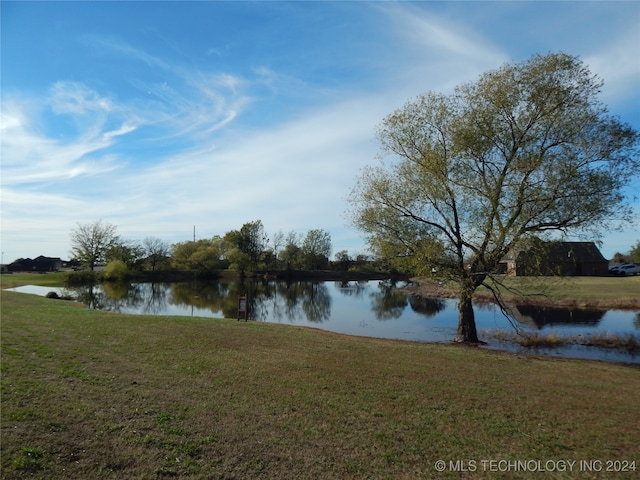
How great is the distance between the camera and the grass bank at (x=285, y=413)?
4.75 meters

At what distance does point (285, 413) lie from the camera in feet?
21.0

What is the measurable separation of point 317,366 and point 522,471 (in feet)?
17.6

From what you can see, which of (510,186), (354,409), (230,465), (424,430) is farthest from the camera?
(510,186)

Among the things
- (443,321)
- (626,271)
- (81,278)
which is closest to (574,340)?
(443,321)

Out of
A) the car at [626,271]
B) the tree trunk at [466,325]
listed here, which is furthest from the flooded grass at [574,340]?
the car at [626,271]

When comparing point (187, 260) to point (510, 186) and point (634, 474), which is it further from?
point (634, 474)

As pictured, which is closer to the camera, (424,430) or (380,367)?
(424,430)

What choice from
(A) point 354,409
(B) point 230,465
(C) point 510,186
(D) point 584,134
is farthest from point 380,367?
(D) point 584,134

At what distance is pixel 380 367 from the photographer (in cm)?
999

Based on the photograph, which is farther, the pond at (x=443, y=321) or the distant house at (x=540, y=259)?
the pond at (x=443, y=321)

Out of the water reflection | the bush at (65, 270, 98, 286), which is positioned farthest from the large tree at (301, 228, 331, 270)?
the water reflection

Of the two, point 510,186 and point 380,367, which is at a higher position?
point 510,186

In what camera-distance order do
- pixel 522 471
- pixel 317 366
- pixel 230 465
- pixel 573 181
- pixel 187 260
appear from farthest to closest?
pixel 187 260
pixel 573 181
pixel 317 366
pixel 522 471
pixel 230 465

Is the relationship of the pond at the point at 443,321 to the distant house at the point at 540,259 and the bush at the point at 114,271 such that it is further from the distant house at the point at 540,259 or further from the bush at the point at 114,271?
the bush at the point at 114,271
